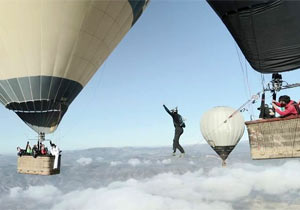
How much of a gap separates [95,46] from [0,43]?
420 cm

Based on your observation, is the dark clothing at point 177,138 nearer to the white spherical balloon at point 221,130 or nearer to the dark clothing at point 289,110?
the dark clothing at point 289,110

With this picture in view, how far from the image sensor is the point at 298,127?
260 inches

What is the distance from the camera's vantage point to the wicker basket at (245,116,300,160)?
6.64m

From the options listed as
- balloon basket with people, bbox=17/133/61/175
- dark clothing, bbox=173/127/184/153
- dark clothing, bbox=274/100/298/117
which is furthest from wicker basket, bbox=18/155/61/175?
dark clothing, bbox=274/100/298/117

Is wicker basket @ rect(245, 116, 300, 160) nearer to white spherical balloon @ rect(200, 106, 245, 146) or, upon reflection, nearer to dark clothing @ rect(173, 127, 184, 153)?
dark clothing @ rect(173, 127, 184, 153)

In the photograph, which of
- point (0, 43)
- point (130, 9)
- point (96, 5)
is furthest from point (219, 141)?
point (0, 43)

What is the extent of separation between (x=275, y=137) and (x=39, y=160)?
9.64 metres

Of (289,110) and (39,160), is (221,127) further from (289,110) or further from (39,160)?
(289,110)

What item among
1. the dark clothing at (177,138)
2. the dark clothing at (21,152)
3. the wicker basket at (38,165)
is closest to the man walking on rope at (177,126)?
the dark clothing at (177,138)

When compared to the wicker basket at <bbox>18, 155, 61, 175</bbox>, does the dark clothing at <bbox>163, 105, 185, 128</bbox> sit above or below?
above

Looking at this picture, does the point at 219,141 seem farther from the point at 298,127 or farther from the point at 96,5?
the point at 298,127

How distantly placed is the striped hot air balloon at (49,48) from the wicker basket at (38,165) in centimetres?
212

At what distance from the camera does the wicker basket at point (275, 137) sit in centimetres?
664

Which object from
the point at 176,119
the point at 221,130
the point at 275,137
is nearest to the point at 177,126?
the point at 176,119
